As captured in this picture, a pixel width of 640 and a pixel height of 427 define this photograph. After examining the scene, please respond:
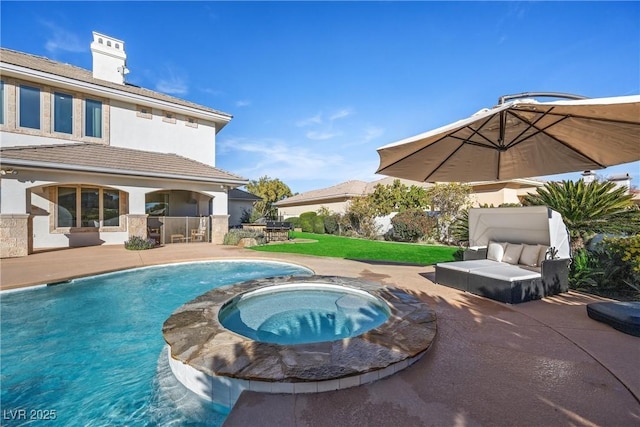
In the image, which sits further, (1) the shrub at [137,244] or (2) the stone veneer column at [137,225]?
(2) the stone veneer column at [137,225]

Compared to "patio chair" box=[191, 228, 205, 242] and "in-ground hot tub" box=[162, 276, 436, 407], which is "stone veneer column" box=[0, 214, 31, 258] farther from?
"in-ground hot tub" box=[162, 276, 436, 407]

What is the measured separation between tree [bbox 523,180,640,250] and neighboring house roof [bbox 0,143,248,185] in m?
14.5

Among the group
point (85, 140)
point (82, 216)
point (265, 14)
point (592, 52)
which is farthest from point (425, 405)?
point (85, 140)

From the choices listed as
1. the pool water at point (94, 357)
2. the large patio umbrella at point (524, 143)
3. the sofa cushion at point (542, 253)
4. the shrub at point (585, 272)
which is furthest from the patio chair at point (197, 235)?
the shrub at point (585, 272)

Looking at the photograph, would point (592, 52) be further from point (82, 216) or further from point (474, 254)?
point (82, 216)

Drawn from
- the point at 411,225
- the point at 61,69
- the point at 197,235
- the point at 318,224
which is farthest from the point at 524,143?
the point at 61,69

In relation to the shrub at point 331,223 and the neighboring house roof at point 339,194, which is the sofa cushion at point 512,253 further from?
the neighboring house roof at point 339,194

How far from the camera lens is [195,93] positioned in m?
22.2

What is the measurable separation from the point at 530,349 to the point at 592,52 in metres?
12.3

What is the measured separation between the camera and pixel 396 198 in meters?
20.3

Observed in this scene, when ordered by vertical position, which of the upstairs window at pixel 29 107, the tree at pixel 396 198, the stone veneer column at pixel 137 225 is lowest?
the stone veneer column at pixel 137 225

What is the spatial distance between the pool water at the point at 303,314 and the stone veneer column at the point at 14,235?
11.1m

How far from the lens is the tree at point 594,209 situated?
756 cm

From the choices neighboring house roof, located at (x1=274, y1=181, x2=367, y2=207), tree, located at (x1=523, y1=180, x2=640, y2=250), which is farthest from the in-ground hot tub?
neighboring house roof, located at (x1=274, y1=181, x2=367, y2=207)
